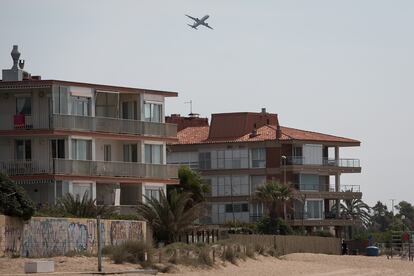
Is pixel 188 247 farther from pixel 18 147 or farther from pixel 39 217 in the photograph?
pixel 18 147

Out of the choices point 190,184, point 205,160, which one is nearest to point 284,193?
point 205,160

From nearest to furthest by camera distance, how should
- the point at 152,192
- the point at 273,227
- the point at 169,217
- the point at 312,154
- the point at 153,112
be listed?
the point at 169,217
the point at 152,192
the point at 153,112
the point at 273,227
the point at 312,154

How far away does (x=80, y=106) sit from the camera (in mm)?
69125

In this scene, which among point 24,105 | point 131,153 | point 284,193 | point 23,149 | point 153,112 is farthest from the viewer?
point 284,193

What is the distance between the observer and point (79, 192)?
6788cm

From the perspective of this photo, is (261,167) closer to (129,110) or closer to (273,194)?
(273,194)

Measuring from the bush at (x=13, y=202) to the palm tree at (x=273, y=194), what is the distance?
52982mm

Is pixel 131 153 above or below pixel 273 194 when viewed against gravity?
above

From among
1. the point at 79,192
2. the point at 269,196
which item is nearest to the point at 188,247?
the point at 79,192

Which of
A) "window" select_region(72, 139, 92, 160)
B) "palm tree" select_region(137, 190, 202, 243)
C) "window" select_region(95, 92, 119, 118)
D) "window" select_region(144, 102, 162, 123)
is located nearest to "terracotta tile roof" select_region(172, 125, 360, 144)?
"window" select_region(144, 102, 162, 123)

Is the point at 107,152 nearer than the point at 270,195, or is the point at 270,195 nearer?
the point at 107,152

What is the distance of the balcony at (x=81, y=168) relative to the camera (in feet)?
220

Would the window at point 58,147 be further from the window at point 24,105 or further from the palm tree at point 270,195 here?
the palm tree at point 270,195

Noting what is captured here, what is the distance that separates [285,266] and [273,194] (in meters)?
37.7
